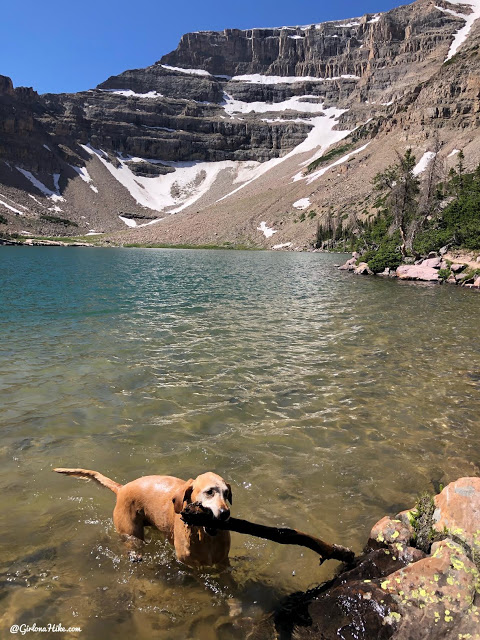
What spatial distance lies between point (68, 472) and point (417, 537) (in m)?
3.92

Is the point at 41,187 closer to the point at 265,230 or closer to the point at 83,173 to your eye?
the point at 83,173

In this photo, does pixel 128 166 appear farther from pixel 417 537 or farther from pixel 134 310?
pixel 417 537

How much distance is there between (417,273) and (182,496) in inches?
1413

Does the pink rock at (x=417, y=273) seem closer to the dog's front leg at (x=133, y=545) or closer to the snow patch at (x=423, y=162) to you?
the dog's front leg at (x=133, y=545)

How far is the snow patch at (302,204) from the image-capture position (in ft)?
365

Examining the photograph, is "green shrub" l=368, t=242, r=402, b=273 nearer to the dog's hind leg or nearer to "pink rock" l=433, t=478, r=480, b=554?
"pink rock" l=433, t=478, r=480, b=554

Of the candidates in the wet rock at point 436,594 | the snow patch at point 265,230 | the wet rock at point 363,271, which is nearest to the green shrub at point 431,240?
the wet rock at point 363,271

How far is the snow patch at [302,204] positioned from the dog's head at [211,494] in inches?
4484

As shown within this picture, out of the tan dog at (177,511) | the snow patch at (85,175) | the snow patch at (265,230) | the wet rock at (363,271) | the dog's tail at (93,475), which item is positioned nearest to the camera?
the tan dog at (177,511)

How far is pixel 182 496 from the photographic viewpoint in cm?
362

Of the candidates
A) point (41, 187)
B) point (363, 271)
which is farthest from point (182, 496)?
point (41, 187)

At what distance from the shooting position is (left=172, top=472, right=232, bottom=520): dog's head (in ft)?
9.86

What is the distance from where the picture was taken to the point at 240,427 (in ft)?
23.1

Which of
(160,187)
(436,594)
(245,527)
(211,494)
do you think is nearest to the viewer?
(436,594)
